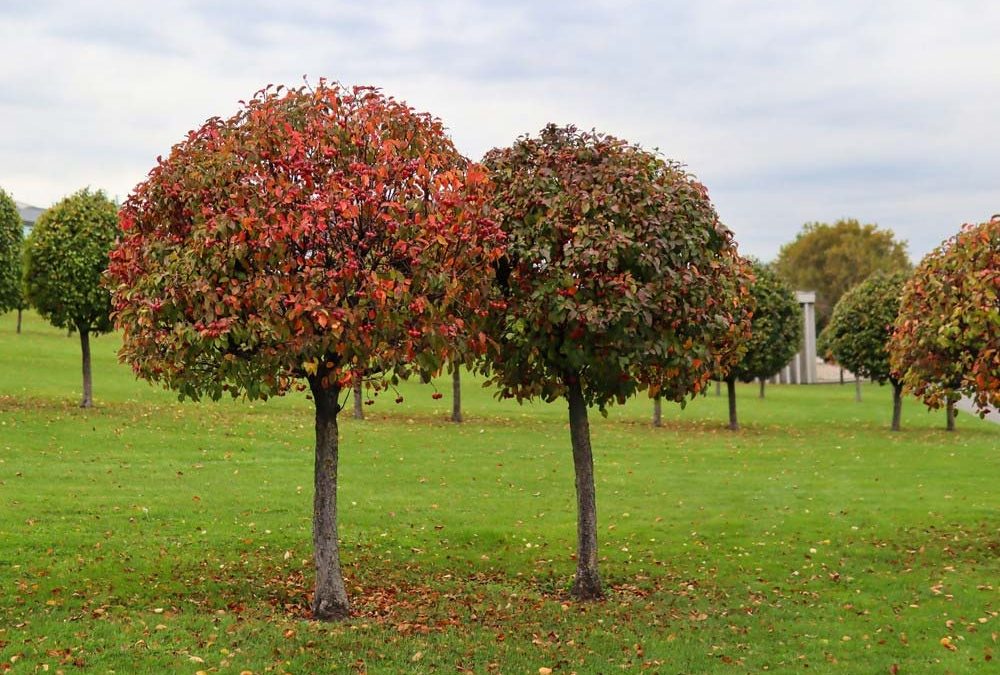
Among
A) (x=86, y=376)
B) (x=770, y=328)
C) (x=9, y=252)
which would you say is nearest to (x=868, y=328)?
(x=770, y=328)

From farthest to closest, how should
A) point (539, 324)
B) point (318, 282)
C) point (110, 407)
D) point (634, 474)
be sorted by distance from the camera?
point (110, 407) < point (634, 474) < point (539, 324) < point (318, 282)

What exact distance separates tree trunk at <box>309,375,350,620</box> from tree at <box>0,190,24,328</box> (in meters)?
23.7

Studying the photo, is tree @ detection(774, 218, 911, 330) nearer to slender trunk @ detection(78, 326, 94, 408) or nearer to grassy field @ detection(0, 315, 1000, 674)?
grassy field @ detection(0, 315, 1000, 674)

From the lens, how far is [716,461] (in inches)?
1121

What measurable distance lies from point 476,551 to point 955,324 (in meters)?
8.13

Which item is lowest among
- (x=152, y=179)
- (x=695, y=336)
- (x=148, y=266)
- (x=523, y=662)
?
(x=523, y=662)

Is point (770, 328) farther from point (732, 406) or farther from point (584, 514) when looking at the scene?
point (584, 514)

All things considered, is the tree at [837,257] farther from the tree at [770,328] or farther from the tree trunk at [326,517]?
the tree trunk at [326,517]

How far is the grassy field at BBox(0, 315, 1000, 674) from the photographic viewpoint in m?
10.6

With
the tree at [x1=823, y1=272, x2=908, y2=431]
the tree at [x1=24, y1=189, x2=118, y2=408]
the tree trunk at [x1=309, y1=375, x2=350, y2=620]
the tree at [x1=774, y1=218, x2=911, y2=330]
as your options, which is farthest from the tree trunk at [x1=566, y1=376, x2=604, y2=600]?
the tree at [x1=774, y1=218, x2=911, y2=330]

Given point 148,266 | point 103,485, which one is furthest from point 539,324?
point 103,485

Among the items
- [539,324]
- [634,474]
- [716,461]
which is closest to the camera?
[539,324]

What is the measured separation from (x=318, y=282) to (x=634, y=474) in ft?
54.6

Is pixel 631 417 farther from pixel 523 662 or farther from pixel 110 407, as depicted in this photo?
pixel 523 662
